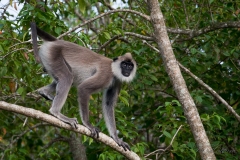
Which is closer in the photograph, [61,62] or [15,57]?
[15,57]

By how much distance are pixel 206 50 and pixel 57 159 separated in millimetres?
2680

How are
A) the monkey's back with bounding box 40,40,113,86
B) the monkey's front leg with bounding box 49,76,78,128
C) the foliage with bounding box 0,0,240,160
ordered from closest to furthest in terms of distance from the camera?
the monkey's front leg with bounding box 49,76,78,128, the foliage with bounding box 0,0,240,160, the monkey's back with bounding box 40,40,113,86

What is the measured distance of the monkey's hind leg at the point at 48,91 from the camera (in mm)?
5613

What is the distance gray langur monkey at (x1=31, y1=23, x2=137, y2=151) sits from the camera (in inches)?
213

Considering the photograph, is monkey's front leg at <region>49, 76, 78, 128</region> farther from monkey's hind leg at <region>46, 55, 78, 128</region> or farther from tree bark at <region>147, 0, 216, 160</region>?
tree bark at <region>147, 0, 216, 160</region>

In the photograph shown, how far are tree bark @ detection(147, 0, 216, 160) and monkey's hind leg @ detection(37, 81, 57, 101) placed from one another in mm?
1498

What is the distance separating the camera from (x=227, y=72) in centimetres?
697

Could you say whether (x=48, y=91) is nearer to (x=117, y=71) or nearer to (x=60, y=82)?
(x=60, y=82)

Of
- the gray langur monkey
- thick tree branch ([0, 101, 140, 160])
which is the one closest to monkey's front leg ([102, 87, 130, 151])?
the gray langur monkey

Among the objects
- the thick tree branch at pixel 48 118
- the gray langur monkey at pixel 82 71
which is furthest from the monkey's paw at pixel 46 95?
the thick tree branch at pixel 48 118

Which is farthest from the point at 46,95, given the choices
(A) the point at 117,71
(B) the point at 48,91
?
(A) the point at 117,71

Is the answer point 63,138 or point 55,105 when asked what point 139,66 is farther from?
point 63,138

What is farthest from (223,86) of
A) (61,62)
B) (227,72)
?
(61,62)

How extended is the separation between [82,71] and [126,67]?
0.58 m
